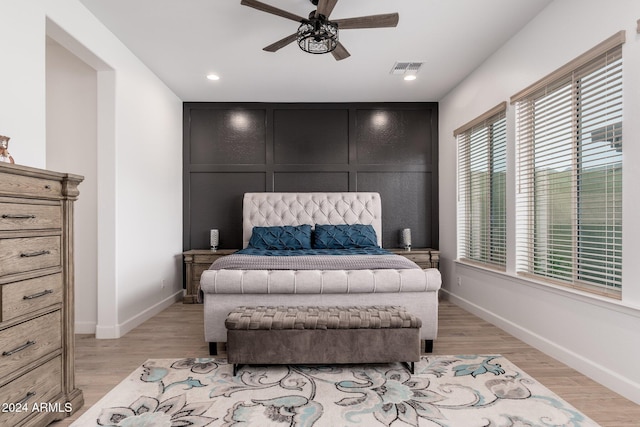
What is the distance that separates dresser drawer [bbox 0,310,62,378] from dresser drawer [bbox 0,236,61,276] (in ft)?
0.86

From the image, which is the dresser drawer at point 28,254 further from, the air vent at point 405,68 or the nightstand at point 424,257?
the nightstand at point 424,257

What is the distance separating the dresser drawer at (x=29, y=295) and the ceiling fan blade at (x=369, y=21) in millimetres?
2522

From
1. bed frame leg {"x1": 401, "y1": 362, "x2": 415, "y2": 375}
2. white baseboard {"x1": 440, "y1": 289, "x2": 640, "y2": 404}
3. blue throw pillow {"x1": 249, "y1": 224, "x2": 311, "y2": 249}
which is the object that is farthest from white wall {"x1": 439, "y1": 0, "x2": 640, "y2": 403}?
blue throw pillow {"x1": 249, "y1": 224, "x2": 311, "y2": 249}

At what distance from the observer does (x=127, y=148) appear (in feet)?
12.3

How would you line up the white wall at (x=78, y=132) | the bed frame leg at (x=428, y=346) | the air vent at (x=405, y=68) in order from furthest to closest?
the air vent at (x=405, y=68) < the white wall at (x=78, y=132) < the bed frame leg at (x=428, y=346)

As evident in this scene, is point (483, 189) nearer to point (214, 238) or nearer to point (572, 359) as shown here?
point (572, 359)

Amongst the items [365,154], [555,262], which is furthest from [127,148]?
[555,262]

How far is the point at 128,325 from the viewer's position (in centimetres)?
367

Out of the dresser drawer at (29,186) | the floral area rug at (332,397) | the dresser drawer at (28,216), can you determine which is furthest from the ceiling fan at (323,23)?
the floral area rug at (332,397)

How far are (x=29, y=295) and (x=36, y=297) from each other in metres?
0.05

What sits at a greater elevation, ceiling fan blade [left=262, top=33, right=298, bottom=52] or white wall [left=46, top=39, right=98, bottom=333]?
ceiling fan blade [left=262, top=33, right=298, bottom=52]

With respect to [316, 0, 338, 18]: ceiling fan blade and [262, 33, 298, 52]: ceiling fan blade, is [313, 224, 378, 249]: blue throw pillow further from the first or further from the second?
[316, 0, 338, 18]: ceiling fan blade

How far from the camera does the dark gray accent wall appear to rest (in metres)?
5.45

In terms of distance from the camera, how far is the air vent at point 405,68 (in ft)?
13.5
